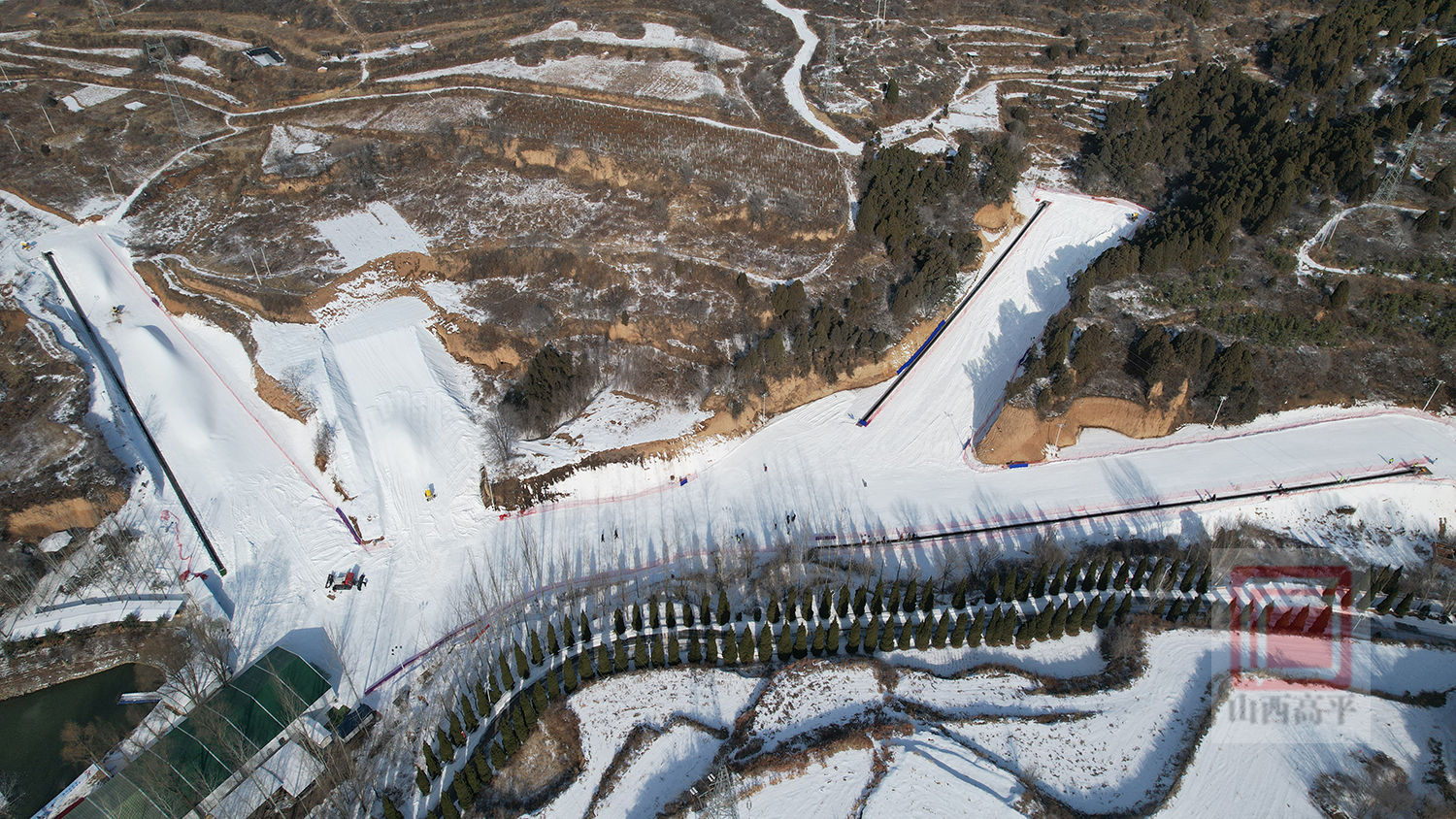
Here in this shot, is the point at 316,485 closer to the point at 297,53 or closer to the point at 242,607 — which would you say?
the point at 242,607

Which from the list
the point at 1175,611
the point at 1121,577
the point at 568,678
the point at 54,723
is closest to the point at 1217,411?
the point at 1121,577

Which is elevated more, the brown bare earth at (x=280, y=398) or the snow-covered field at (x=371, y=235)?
the snow-covered field at (x=371, y=235)

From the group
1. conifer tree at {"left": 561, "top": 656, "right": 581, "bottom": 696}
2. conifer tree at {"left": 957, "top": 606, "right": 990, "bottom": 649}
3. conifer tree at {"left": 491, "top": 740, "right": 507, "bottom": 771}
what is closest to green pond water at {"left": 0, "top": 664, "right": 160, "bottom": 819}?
conifer tree at {"left": 491, "top": 740, "right": 507, "bottom": 771}

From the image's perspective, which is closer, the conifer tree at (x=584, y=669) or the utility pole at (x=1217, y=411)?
the conifer tree at (x=584, y=669)

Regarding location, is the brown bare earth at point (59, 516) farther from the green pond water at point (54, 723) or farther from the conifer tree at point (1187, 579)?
the conifer tree at point (1187, 579)

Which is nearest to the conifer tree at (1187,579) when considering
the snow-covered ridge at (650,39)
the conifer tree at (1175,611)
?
the conifer tree at (1175,611)

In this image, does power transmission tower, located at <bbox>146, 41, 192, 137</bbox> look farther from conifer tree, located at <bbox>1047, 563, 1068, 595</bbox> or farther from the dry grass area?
conifer tree, located at <bbox>1047, 563, 1068, 595</bbox>

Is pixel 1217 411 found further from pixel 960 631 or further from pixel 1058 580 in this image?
pixel 960 631

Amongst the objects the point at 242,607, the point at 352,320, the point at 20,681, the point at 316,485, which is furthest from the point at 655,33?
the point at 20,681
